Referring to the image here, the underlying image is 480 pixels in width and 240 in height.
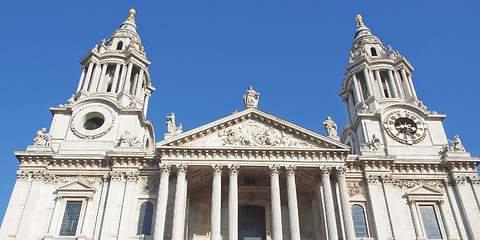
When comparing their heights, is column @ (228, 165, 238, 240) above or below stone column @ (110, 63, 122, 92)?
below

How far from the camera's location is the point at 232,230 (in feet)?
83.4

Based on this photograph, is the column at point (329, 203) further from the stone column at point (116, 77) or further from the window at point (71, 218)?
the stone column at point (116, 77)

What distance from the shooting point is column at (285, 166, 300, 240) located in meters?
25.6

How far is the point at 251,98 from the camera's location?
32.0 meters

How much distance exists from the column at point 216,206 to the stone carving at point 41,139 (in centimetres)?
1228

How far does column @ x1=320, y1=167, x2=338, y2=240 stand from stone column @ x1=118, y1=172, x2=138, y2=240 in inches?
477

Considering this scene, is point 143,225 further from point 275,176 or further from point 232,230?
point 275,176

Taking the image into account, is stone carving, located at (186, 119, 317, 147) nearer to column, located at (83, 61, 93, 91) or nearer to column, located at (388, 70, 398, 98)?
column, located at (388, 70, 398, 98)

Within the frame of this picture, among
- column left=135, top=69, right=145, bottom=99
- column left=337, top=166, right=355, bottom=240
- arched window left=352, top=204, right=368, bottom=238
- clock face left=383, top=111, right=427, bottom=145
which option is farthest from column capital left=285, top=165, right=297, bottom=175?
column left=135, top=69, right=145, bottom=99

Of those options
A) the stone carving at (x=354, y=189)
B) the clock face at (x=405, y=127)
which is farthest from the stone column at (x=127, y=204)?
the clock face at (x=405, y=127)

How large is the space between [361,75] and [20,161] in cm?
2821

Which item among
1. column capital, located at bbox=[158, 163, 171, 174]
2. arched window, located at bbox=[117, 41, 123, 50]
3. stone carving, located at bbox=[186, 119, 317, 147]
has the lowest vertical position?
column capital, located at bbox=[158, 163, 171, 174]

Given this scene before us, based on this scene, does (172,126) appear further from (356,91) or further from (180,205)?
(356,91)

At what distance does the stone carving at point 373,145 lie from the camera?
3123cm
